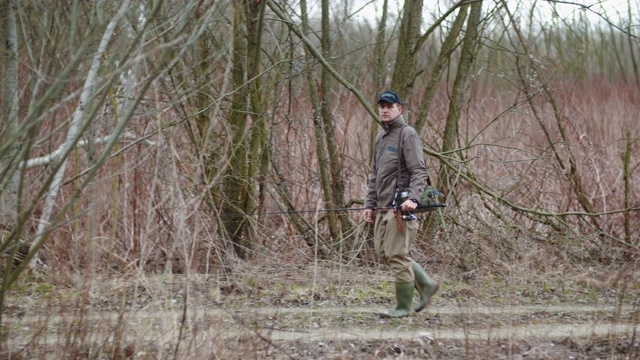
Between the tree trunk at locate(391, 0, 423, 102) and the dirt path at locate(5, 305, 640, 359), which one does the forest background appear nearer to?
the tree trunk at locate(391, 0, 423, 102)

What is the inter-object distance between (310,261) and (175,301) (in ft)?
7.03

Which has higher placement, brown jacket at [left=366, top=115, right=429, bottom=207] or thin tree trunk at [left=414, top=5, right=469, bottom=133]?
thin tree trunk at [left=414, top=5, right=469, bottom=133]

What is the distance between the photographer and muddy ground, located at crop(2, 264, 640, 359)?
174 inches

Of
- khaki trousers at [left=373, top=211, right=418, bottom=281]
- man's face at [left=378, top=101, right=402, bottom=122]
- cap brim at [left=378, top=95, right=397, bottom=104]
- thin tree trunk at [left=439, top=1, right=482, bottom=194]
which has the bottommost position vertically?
khaki trousers at [left=373, top=211, right=418, bottom=281]

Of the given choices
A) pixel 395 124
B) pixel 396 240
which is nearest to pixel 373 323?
pixel 396 240

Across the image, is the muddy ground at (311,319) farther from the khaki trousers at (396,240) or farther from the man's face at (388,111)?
the man's face at (388,111)

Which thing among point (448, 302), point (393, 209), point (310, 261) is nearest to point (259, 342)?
point (393, 209)

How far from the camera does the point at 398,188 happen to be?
219 inches

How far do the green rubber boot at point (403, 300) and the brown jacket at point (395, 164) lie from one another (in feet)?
2.08

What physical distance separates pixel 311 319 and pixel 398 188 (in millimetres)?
1169

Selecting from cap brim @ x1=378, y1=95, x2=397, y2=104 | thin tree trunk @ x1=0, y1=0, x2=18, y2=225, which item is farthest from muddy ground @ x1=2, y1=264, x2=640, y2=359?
cap brim @ x1=378, y1=95, x2=397, y2=104

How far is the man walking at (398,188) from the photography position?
17.9 ft

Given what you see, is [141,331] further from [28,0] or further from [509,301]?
[509,301]

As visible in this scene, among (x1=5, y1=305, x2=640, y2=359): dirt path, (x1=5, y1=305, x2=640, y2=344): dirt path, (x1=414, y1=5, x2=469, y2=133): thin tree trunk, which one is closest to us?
(x1=5, y1=305, x2=640, y2=359): dirt path
